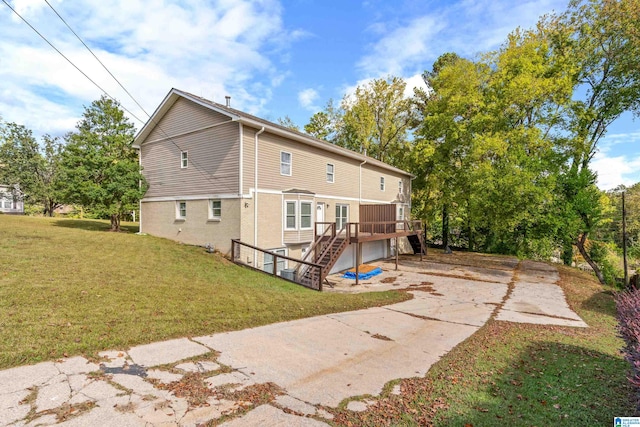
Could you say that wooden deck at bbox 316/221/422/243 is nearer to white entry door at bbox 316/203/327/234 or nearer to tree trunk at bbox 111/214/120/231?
white entry door at bbox 316/203/327/234

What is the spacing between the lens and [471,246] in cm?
2945

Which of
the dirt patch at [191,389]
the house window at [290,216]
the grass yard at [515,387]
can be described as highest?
the house window at [290,216]

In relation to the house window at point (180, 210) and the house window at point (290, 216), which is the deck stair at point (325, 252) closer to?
the house window at point (290, 216)

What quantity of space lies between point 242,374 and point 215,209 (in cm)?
1031

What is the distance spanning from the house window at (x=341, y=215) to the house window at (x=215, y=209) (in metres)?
7.24

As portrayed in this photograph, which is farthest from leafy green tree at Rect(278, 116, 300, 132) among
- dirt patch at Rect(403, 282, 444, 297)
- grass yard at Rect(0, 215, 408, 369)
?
dirt patch at Rect(403, 282, 444, 297)

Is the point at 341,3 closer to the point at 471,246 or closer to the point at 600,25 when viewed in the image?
the point at 600,25

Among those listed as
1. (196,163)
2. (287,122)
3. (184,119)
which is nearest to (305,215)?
(196,163)

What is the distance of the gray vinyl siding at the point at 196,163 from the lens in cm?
1303

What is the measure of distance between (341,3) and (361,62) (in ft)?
40.8

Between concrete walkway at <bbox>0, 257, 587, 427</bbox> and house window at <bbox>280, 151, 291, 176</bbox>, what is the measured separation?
26.7 ft

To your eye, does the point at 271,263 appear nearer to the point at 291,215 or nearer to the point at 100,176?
the point at 291,215

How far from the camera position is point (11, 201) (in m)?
35.1

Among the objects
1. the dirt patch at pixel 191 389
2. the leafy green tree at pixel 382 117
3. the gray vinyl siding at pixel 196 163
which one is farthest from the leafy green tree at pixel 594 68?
the dirt patch at pixel 191 389
